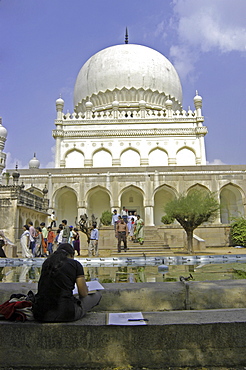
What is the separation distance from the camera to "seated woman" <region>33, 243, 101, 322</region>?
2213mm

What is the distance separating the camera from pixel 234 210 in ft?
67.8

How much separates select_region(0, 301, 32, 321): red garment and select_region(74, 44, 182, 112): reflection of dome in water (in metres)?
25.0

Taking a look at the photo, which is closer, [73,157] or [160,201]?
[160,201]

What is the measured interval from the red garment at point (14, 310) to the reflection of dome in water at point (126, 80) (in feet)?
82.0

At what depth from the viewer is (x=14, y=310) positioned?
7.36ft

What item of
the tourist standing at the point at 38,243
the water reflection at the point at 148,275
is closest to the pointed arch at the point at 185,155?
the tourist standing at the point at 38,243

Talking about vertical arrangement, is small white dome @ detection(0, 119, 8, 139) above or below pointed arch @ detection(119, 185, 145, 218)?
above

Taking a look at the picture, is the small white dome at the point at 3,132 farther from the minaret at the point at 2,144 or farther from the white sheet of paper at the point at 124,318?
the white sheet of paper at the point at 124,318

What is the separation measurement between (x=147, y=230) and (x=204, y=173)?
7495 mm

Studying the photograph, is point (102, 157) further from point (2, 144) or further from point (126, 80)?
point (126, 80)

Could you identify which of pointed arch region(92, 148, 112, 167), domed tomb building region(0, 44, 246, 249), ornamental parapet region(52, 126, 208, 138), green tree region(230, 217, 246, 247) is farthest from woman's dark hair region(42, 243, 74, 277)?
ornamental parapet region(52, 126, 208, 138)

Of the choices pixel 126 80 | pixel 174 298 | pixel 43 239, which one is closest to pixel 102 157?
pixel 126 80

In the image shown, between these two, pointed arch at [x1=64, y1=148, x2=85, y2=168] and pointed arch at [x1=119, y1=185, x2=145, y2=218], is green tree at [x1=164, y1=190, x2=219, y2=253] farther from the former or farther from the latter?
pointed arch at [x1=64, y1=148, x2=85, y2=168]

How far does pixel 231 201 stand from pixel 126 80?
→ 1305 centimetres
